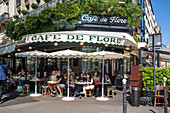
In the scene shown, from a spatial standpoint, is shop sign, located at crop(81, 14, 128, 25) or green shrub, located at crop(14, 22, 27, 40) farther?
green shrub, located at crop(14, 22, 27, 40)

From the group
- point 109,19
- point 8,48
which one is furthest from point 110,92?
point 8,48

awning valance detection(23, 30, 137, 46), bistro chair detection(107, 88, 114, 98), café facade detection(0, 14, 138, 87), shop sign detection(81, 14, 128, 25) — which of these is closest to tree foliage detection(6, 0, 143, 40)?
shop sign detection(81, 14, 128, 25)

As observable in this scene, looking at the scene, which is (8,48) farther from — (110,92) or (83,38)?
(110,92)

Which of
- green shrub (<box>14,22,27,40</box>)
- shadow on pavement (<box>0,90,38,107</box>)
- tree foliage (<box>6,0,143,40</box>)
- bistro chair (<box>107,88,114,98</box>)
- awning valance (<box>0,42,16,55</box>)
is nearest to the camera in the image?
shadow on pavement (<box>0,90,38,107</box>)

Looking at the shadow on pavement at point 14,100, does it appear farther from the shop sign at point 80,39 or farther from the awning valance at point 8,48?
the awning valance at point 8,48

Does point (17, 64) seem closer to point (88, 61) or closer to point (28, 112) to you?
point (88, 61)

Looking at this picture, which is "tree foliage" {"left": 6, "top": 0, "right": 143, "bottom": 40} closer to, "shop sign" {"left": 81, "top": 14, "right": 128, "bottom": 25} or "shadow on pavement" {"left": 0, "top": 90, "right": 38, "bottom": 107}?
"shop sign" {"left": 81, "top": 14, "right": 128, "bottom": 25}

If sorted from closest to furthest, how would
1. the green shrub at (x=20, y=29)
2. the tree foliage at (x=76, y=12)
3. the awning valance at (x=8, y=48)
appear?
the tree foliage at (x=76, y=12)
the awning valance at (x=8, y=48)
the green shrub at (x=20, y=29)

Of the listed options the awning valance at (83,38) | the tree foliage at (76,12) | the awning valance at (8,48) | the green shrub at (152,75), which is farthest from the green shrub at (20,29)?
the green shrub at (152,75)

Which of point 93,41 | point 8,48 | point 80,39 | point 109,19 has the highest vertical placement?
point 109,19

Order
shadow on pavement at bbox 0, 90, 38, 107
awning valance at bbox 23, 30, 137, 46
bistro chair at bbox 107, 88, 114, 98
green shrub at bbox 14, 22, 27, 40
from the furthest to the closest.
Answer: green shrub at bbox 14, 22, 27, 40 → awning valance at bbox 23, 30, 137, 46 → bistro chair at bbox 107, 88, 114, 98 → shadow on pavement at bbox 0, 90, 38, 107

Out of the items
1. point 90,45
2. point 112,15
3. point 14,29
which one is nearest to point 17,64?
point 14,29

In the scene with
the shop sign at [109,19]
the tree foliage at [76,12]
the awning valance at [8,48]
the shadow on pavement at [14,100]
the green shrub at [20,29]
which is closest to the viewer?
the shadow on pavement at [14,100]

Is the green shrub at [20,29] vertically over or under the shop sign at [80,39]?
over
